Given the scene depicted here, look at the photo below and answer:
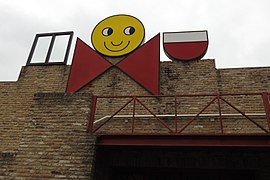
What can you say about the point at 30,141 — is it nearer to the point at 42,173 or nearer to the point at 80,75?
the point at 42,173

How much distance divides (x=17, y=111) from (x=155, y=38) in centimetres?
493

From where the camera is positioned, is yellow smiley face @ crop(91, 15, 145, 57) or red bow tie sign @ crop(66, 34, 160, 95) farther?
yellow smiley face @ crop(91, 15, 145, 57)

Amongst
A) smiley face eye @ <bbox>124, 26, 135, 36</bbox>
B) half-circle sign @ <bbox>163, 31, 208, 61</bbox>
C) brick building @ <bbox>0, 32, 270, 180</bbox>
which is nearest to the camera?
brick building @ <bbox>0, 32, 270, 180</bbox>

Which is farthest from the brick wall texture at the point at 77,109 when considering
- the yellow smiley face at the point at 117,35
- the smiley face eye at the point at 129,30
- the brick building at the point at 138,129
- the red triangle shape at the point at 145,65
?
the smiley face eye at the point at 129,30

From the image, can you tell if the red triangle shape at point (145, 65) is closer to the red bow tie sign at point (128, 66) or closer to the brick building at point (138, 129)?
the red bow tie sign at point (128, 66)

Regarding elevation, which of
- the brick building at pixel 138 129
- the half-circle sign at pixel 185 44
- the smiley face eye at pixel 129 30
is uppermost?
the smiley face eye at pixel 129 30

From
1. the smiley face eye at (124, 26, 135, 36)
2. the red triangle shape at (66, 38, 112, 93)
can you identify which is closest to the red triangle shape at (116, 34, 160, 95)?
the red triangle shape at (66, 38, 112, 93)

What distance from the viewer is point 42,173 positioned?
539cm

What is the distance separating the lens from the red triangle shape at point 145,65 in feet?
26.1

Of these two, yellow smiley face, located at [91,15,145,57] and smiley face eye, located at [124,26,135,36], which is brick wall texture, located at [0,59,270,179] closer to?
yellow smiley face, located at [91,15,145,57]

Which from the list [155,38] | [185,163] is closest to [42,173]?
[185,163]

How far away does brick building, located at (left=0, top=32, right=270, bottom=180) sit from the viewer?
212 inches

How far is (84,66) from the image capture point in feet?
28.5

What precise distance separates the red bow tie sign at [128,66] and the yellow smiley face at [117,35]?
280mm
